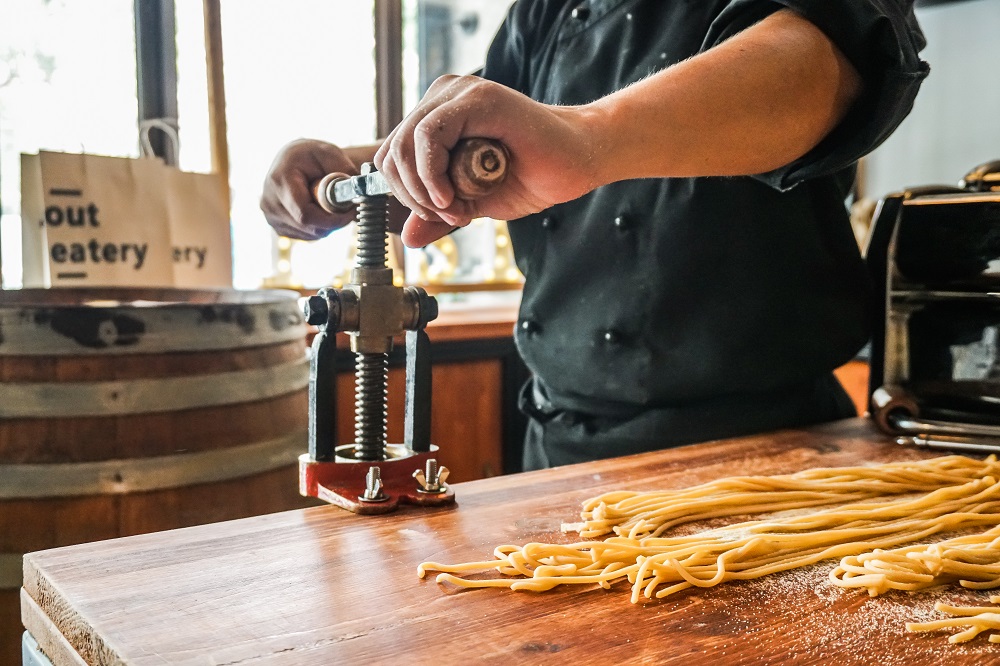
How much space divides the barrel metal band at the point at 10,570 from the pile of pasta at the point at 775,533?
0.85 m

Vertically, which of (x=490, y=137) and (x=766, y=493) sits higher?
(x=490, y=137)

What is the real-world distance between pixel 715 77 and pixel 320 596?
750 millimetres

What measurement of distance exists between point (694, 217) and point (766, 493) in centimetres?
51

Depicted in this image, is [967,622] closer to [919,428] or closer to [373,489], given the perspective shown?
[373,489]

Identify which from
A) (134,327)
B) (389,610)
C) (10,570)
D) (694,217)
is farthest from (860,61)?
(10,570)

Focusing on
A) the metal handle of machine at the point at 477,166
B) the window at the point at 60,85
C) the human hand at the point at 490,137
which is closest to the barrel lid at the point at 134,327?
the human hand at the point at 490,137

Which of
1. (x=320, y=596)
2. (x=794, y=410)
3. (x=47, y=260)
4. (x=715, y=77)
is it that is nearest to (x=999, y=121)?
(x=794, y=410)

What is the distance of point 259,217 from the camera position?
124 inches

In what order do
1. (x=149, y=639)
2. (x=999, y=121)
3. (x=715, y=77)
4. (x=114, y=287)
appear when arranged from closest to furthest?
(x=149, y=639) → (x=715, y=77) → (x=114, y=287) → (x=999, y=121)

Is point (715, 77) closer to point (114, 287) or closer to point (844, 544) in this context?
point (844, 544)

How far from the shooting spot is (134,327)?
149 cm

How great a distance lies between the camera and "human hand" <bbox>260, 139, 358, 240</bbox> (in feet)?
4.76

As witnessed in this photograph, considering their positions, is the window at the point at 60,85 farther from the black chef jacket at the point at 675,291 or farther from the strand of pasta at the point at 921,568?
the strand of pasta at the point at 921,568

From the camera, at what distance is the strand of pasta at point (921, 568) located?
91cm
